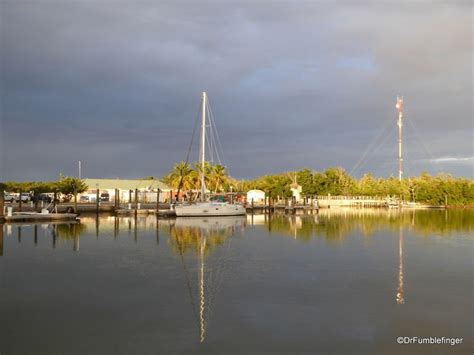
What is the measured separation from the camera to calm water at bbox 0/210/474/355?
1216 cm

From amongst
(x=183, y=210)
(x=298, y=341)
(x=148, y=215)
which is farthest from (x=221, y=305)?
(x=148, y=215)

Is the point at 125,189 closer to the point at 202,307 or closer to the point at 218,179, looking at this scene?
the point at 218,179

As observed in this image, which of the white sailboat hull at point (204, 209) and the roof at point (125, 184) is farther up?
the roof at point (125, 184)

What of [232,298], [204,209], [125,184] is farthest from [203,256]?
[125,184]

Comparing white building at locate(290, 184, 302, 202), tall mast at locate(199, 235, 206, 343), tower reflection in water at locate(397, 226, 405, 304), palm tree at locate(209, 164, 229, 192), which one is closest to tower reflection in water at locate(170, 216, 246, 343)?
tall mast at locate(199, 235, 206, 343)

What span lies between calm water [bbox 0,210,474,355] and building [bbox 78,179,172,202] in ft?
214

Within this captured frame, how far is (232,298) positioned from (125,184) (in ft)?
310

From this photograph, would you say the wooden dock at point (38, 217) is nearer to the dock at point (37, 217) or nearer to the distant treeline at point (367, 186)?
the dock at point (37, 217)

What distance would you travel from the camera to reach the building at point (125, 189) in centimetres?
9662

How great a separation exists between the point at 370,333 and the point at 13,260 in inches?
763

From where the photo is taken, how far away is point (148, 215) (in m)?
65.3

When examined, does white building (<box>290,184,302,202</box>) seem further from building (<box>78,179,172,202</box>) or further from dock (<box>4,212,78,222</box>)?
dock (<box>4,212,78,222</box>)

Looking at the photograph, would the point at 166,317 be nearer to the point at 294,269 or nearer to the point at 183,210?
the point at 294,269

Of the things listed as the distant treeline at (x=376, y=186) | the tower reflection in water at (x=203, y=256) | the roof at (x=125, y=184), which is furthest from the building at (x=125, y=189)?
the tower reflection in water at (x=203, y=256)
